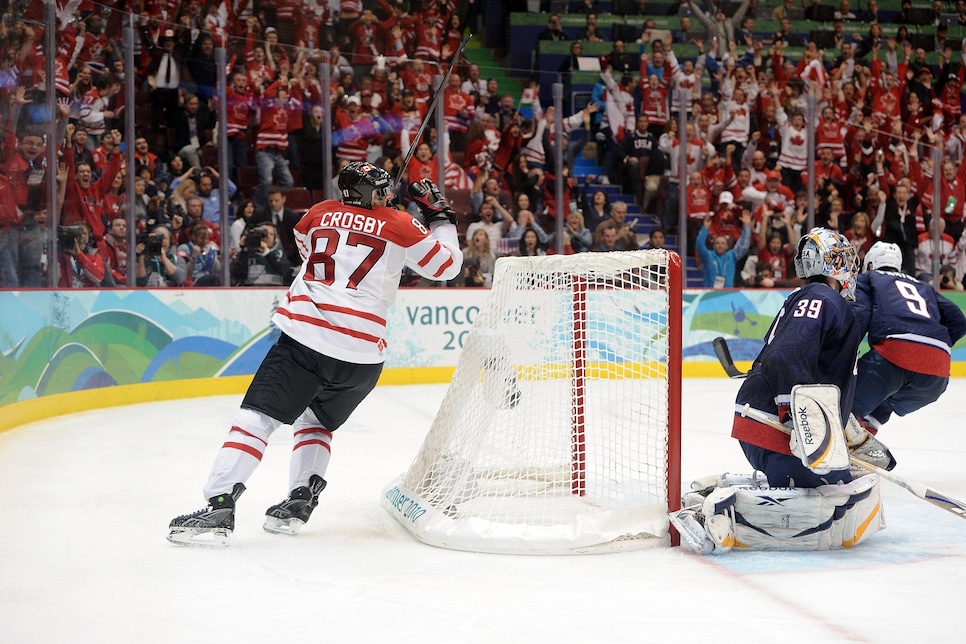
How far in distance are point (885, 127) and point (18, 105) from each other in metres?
7.00

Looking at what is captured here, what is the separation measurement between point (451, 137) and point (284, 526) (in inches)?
202

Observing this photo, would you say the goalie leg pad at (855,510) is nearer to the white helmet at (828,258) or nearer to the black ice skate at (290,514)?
the white helmet at (828,258)

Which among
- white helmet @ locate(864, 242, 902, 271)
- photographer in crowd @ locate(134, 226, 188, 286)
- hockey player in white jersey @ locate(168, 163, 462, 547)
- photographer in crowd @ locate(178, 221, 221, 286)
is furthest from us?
photographer in crowd @ locate(178, 221, 221, 286)

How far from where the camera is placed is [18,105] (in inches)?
210

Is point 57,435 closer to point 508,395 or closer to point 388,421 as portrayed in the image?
point 388,421

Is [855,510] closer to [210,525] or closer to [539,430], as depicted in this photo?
[539,430]

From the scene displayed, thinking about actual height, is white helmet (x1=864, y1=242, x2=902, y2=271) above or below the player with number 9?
above

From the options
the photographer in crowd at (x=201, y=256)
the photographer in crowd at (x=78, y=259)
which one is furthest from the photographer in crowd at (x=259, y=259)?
the photographer in crowd at (x=78, y=259)

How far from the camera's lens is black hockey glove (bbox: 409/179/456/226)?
10.6 feet

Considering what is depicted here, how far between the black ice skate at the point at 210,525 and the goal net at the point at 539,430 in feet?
1.75

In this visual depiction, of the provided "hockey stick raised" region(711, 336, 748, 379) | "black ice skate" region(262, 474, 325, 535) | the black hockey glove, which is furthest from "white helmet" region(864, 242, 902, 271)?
"black ice skate" region(262, 474, 325, 535)

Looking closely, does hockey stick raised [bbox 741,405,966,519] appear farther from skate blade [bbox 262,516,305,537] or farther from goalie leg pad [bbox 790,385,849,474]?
skate blade [bbox 262,516,305,537]

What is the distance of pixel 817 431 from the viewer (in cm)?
259

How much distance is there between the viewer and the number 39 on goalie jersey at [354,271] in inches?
120
